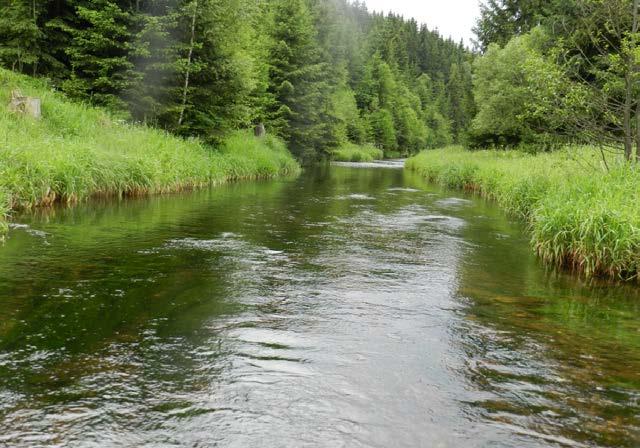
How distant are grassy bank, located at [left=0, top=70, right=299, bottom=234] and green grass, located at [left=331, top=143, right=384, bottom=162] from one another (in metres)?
32.1

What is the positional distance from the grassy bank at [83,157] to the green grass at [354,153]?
105 feet

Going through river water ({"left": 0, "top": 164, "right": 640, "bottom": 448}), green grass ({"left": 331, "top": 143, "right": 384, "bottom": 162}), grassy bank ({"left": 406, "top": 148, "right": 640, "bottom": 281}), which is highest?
green grass ({"left": 331, "top": 143, "right": 384, "bottom": 162})

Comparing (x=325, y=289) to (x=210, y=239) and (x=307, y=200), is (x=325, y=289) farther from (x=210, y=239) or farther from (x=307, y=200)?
(x=307, y=200)

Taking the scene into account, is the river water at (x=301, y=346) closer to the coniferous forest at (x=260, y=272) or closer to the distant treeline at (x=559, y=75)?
the coniferous forest at (x=260, y=272)

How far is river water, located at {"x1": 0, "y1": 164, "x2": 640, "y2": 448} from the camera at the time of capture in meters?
3.85

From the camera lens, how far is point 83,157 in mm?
14688

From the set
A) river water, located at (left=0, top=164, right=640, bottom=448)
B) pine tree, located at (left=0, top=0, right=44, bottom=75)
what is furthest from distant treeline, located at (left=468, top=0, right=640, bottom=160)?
pine tree, located at (left=0, top=0, right=44, bottom=75)

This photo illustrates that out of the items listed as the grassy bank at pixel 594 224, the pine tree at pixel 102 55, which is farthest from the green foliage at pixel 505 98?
the pine tree at pixel 102 55

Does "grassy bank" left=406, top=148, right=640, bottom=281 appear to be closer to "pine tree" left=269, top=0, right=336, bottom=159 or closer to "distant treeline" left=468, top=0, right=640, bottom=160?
"distant treeline" left=468, top=0, right=640, bottom=160

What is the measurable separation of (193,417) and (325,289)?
3.86 metres

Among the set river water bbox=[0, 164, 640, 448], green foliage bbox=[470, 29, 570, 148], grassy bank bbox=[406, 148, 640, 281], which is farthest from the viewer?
green foliage bbox=[470, 29, 570, 148]

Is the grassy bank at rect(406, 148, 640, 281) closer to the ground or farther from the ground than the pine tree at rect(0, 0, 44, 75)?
closer to the ground

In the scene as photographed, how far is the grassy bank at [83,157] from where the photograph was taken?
41.5 feet

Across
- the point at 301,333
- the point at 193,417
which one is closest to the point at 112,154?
the point at 301,333
